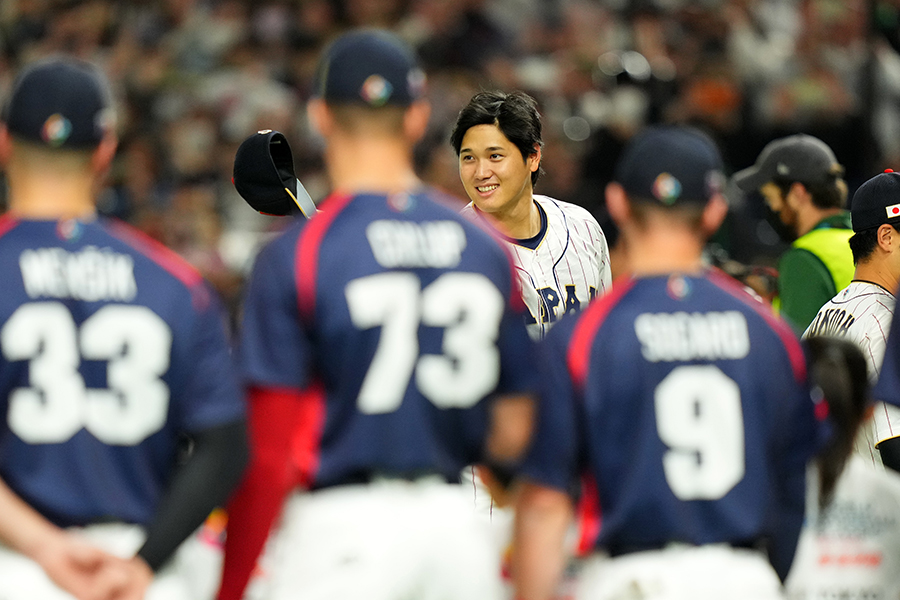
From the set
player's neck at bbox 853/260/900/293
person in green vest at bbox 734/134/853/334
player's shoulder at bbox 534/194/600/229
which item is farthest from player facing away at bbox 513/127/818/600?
person in green vest at bbox 734/134/853/334

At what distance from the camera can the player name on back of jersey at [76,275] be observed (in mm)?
2783

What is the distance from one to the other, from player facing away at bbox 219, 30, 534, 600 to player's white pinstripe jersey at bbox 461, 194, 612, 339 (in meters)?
2.08

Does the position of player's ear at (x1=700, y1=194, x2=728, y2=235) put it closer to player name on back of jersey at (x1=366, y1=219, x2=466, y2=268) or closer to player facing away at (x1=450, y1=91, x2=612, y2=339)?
player name on back of jersey at (x1=366, y1=219, x2=466, y2=268)

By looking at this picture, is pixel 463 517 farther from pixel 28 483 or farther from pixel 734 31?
pixel 734 31

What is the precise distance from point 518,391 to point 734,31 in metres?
9.64

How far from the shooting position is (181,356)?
113 inches

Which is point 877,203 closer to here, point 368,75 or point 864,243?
point 864,243

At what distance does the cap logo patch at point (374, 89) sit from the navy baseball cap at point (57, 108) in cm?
63

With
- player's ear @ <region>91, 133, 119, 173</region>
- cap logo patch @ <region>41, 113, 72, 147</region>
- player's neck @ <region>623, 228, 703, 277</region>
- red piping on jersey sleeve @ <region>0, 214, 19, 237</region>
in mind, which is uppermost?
cap logo patch @ <region>41, 113, 72, 147</region>

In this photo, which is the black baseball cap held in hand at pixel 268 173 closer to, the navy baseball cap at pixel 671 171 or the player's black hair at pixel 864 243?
the navy baseball cap at pixel 671 171

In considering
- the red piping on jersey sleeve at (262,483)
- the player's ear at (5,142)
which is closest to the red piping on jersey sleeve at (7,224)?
the player's ear at (5,142)

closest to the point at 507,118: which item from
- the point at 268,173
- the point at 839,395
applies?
the point at 268,173

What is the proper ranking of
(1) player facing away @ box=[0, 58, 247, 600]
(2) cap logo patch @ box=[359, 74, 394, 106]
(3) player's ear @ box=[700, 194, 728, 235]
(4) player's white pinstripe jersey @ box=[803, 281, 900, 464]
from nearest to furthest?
1. (1) player facing away @ box=[0, 58, 247, 600]
2. (2) cap logo patch @ box=[359, 74, 394, 106]
3. (3) player's ear @ box=[700, 194, 728, 235]
4. (4) player's white pinstripe jersey @ box=[803, 281, 900, 464]

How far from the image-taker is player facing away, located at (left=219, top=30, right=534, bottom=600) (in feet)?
9.56
